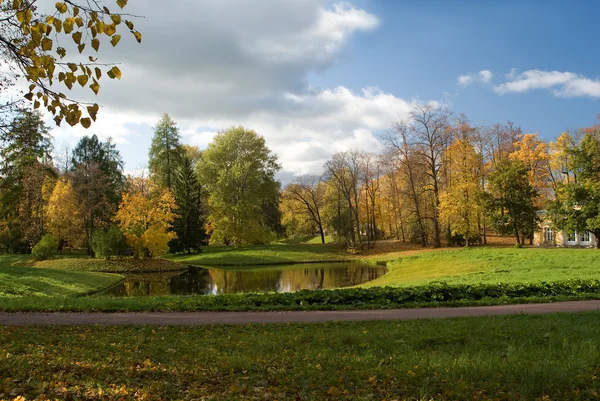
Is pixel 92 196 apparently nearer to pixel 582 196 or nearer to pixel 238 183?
pixel 238 183

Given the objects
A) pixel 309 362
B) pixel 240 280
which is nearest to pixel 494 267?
pixel 240 280

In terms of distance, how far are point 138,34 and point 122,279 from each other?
2790cm

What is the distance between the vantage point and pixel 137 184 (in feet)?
173

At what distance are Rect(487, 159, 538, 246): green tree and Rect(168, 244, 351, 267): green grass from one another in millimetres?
15938

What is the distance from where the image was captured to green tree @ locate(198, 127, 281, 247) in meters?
50.8

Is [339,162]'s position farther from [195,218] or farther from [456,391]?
[456,391]

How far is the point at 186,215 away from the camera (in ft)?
160

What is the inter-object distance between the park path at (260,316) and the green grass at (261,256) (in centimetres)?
3145

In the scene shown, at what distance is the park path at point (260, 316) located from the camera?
10.2 meters

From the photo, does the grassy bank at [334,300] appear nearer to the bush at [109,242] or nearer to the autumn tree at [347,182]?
the bush at [109,242]

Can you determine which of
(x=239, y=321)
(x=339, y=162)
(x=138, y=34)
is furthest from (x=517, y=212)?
(x=138, y=34)

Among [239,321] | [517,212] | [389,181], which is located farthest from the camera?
[389,181]

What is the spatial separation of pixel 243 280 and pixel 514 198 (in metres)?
24.5

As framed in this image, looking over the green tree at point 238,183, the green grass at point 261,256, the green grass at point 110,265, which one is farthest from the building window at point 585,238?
the green grass at point 110,265
